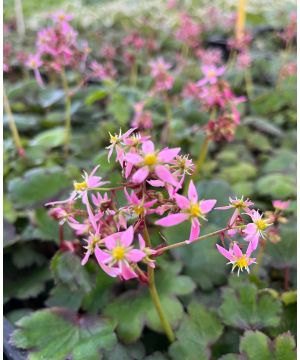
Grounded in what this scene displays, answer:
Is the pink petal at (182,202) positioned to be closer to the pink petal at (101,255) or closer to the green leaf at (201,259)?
the pink petal at (101,255)

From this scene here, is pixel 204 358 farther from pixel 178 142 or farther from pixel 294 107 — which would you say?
pixel 294 107

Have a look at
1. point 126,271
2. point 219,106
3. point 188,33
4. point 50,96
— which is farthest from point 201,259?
point 188,33

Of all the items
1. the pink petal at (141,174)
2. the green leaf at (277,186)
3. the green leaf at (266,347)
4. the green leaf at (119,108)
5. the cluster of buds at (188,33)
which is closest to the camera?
the pink petal at (141,174)

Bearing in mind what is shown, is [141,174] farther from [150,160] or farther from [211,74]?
[211,74]

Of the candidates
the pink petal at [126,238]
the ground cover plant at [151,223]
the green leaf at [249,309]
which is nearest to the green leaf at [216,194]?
the ground cover plant at [151,223]

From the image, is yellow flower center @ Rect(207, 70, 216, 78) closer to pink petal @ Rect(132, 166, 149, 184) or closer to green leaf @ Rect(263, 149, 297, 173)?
green leaf @ Rect(263, 149, 297, 173)
